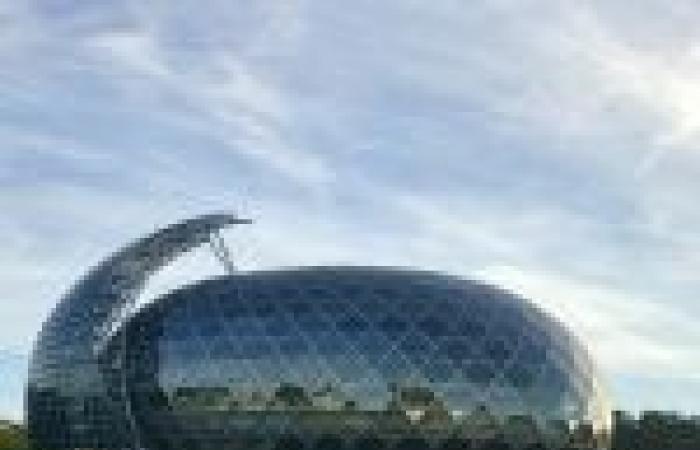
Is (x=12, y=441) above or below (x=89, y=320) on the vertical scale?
below

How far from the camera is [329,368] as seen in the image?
226 ft

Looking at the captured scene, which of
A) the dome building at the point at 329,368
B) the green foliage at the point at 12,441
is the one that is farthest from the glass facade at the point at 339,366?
the green foliage at the point at 12,441

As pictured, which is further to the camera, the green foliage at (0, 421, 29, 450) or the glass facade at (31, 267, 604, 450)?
the green foliage at (0, 421, 29, 450)

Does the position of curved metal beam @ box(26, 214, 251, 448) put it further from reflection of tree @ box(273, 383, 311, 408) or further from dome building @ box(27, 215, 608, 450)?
reflection of tree @ box(273, 383, 311, 408)

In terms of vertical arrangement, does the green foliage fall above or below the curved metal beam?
below

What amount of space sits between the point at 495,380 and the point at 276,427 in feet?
30.8

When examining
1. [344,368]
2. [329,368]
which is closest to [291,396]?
[329,368]

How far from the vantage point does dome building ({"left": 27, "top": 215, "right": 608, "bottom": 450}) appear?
2677 inches

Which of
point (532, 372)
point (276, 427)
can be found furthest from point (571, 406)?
point (276, 427)

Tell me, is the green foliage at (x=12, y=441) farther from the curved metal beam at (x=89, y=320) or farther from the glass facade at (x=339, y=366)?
the glass facade at (x=339, y=366)

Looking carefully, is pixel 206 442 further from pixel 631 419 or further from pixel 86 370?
pixel 631 419

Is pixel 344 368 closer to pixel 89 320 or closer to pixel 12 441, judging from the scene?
pixel 89 320

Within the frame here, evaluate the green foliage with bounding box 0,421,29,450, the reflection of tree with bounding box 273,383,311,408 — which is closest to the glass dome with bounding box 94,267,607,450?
the reflection of tree with bounding box 273,383,311,408

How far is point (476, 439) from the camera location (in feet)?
223
